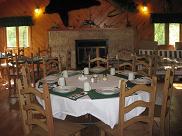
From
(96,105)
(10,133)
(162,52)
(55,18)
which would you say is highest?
(55,18)

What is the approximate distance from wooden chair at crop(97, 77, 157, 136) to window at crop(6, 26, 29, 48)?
6700mm

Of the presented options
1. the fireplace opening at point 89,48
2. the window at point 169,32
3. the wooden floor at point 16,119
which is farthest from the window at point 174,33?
the wooden floor at point 16,119

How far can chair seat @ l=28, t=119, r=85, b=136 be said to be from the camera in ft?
9.82

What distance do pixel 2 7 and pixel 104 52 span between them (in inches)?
135

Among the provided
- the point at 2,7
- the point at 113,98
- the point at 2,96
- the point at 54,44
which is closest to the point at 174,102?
the point at 113,98

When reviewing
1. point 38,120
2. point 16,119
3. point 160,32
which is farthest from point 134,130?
point 160,32

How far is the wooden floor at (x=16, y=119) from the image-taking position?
4258 millimetres

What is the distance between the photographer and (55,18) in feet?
30.3

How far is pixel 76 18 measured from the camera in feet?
30.2

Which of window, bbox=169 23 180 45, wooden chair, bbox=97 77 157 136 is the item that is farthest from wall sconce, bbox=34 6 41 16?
wooden chair, bbox=97 77 157 136

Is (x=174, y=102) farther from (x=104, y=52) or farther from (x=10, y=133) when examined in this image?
(x=104, y=52)

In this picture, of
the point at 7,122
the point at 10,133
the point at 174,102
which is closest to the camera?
the point at 10,133

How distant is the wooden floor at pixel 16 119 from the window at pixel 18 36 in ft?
10.4

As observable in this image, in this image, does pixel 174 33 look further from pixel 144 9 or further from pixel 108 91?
pixel 108 91
